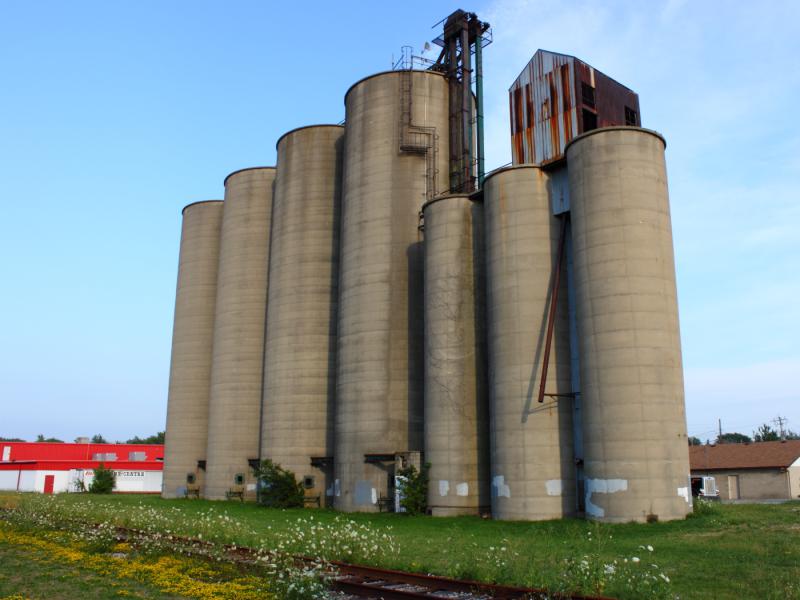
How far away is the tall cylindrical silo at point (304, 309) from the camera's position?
149 ft

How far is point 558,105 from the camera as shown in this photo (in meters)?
41.1

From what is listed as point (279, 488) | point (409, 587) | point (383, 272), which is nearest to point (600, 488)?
point (409, 587)

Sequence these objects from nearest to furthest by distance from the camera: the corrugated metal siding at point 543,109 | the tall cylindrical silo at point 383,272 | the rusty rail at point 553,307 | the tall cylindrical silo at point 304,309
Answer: the rusty rail at point 553,307
the tall cylindrical silo at point 383,272
the corrugated metal siding at point 543,109
the tall cylindrical silo at point 304,309

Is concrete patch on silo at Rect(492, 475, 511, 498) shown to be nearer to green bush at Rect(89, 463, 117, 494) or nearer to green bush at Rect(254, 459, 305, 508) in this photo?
green bush at Rect(254, 459, 305, 508)

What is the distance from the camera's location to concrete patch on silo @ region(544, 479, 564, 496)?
31.4 metres

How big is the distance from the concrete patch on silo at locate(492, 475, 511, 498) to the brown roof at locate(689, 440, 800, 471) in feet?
110

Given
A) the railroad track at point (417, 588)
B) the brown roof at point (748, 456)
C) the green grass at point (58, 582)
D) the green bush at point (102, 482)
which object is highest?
the brown roof at point (748, 456)

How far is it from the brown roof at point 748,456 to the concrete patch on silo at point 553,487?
1283 inches

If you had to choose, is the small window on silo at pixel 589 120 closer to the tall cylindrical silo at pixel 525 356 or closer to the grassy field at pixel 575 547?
the tall cylindrical silo at pixel 525 356

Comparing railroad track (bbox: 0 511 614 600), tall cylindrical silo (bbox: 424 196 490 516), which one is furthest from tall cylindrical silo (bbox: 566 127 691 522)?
railroad track (bbox: 0 511 614 600)

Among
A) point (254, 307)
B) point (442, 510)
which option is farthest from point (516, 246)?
point (254, 307)

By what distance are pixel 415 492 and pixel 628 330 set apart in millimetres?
13575

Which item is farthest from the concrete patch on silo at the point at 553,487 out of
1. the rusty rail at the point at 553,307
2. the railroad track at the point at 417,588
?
the railroad track at the point at 417,588

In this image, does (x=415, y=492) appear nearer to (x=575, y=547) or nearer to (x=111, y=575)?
(x=575, y=547)
